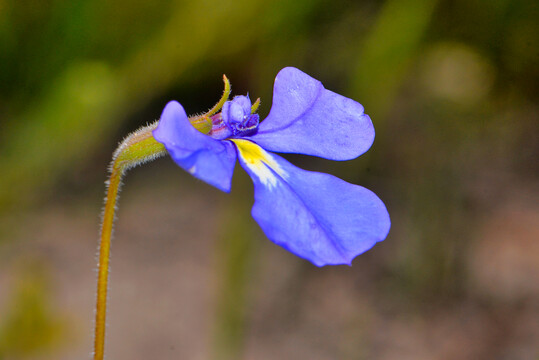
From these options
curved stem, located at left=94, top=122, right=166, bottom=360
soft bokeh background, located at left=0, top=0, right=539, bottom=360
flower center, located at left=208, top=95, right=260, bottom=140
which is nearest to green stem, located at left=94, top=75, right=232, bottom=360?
curved stem, located at left=94, top=122, right=166, bottom=360

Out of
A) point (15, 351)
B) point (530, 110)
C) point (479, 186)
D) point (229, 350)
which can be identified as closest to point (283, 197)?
point (229, 350)

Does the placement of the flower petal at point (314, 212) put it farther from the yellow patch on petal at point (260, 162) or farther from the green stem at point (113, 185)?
the green stem at point (113, 185)

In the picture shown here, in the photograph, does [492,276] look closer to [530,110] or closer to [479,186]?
[479,186]

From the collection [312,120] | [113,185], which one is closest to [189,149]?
[113,185]

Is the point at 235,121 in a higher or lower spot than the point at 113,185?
Result: higher

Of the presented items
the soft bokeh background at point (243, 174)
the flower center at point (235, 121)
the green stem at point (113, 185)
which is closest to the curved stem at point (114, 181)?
the green stem at point (113, 185)

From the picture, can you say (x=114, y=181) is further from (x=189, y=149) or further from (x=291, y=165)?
(x=291, y=165)
